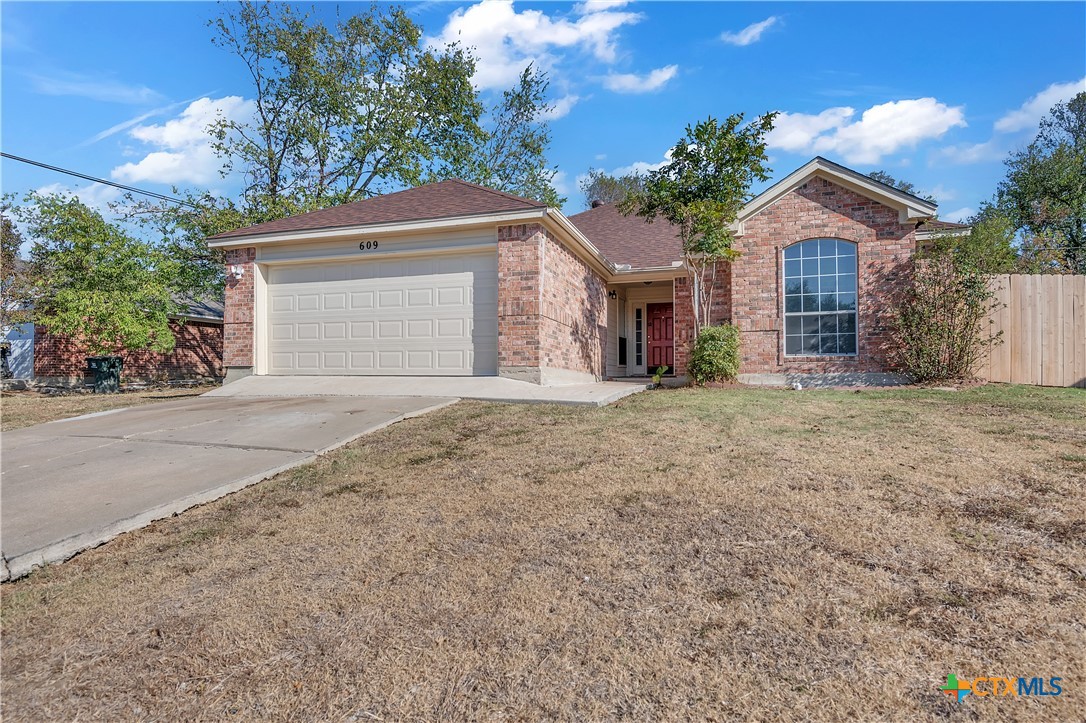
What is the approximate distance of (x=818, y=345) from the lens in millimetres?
10930

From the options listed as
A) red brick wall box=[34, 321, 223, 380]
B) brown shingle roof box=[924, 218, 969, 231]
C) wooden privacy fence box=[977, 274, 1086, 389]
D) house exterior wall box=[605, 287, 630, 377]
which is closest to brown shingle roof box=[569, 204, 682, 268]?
house exterior wall box=[605, 287, 630, 377]

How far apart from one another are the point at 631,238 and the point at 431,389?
9014mm

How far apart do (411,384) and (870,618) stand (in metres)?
8.29

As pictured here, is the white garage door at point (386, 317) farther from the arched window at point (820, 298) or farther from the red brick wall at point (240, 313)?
the arched window at point (820, 298)

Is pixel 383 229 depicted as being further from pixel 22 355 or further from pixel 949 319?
pixel 22 355

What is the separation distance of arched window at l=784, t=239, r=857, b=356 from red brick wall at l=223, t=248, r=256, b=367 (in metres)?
11.0

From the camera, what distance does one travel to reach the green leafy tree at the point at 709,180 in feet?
32.7

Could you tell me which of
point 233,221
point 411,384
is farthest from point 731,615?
point 233,221

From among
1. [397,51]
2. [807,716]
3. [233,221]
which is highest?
[397,51]

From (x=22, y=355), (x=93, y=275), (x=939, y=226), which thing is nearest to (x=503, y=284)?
(x=939, y=226)

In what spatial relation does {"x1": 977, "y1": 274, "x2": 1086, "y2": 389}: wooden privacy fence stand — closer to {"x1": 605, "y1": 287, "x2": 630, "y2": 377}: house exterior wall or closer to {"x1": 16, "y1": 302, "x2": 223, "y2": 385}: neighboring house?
{"x1": 605, "y1": 287, "x2": 630, "y2": 377}: house exterior wall

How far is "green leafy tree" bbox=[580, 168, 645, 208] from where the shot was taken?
34.0 m

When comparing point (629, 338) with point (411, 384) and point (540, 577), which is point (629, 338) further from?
point (540, 577)

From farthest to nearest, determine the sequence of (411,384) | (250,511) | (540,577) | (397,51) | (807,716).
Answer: (397,51) < (411,384) < (250,511) < (540,577) < (807,716)
